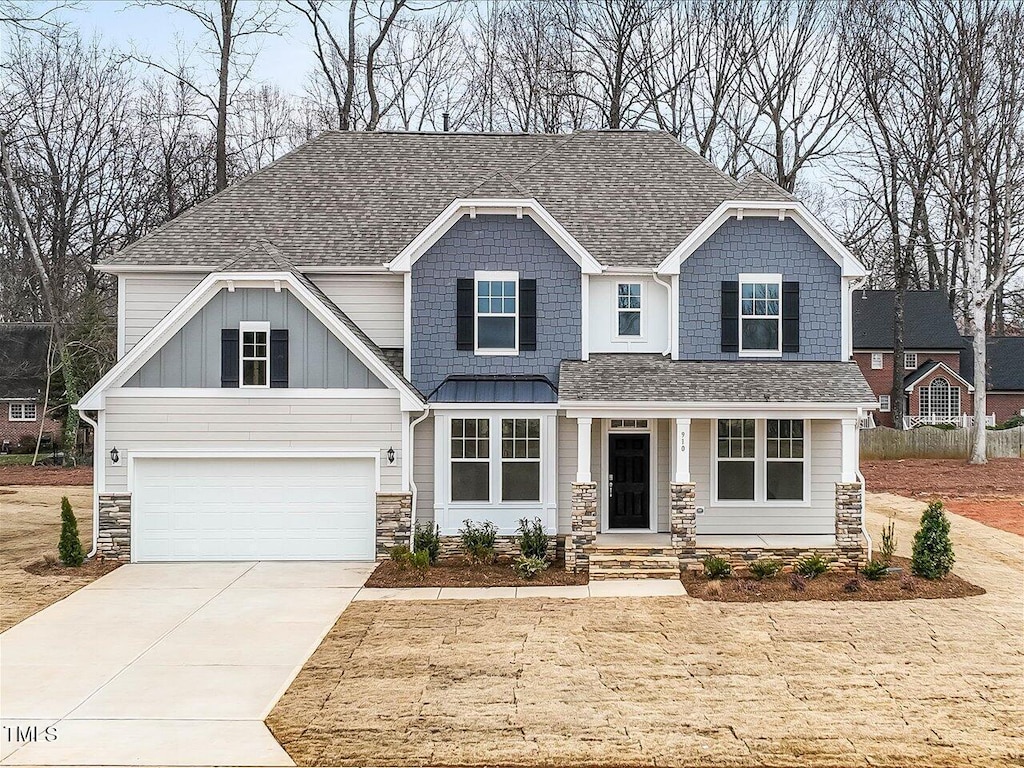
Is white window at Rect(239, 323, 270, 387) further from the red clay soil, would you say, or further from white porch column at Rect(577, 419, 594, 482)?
the red clay soil

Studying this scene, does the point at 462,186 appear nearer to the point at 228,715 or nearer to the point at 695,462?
the point at 695,462

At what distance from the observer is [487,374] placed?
1767cm

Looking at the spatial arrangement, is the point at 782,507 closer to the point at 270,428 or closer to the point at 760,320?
the point at 760,320

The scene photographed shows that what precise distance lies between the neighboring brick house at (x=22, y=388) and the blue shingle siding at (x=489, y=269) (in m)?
28.4

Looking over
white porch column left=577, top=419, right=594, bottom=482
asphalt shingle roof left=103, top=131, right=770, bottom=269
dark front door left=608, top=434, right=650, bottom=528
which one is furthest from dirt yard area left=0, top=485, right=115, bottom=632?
dark front door left=608, top=434, right=650, bottom=528

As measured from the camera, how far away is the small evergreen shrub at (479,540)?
16234mm

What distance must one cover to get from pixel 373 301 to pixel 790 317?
8238 mm

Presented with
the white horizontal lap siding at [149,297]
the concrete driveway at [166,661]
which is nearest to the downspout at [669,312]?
the concrete driveway at [166,661]

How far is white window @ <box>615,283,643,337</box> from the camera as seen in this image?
18062 mm

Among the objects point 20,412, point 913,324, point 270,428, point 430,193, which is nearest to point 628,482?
point 270,428

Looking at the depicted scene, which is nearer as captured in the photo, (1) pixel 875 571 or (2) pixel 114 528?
(1) pixel 875 571

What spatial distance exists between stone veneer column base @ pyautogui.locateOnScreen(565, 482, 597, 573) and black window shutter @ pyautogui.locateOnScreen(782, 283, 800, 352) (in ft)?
16.8

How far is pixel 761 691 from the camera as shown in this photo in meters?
9.75

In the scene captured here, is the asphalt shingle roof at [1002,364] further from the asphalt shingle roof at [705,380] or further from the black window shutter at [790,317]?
the asphalt shingle roof at [705,380]
